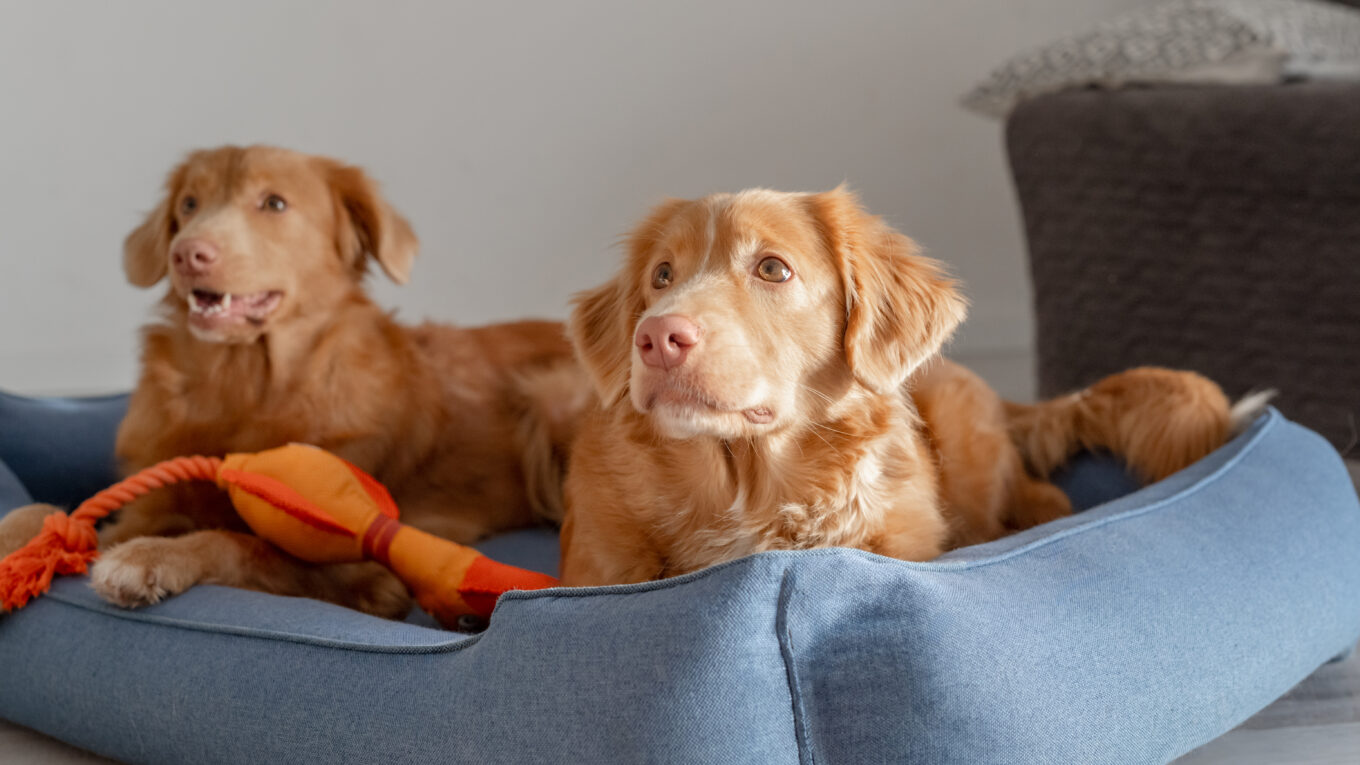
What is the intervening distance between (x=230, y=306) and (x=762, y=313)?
127 cm

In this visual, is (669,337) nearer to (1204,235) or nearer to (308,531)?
(308,531)

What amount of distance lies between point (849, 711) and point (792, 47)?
4.36 metres

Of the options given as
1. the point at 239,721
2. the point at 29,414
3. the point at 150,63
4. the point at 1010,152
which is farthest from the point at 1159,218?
the point at 150,63

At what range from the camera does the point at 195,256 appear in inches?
88.8

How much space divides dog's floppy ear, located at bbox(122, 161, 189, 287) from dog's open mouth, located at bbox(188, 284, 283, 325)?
0.81ft

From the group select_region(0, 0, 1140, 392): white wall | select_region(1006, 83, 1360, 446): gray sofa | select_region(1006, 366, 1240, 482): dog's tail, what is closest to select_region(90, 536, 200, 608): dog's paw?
select_region(1006, 366, 1240, 482): dog's tail

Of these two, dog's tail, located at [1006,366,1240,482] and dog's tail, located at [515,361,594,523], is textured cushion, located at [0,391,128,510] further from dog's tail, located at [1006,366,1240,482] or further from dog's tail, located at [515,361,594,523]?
dog's tail, located at [1006,366,1240,482]

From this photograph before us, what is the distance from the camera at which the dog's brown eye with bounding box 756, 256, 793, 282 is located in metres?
1.73

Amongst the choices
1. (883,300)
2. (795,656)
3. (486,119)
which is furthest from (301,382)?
(486,119)

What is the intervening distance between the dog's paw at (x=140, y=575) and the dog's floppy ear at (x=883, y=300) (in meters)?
1.18

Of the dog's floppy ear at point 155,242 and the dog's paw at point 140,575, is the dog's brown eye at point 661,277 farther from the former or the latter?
the dog's floppy ear at point 155,242

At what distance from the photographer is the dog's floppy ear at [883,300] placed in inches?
69.5

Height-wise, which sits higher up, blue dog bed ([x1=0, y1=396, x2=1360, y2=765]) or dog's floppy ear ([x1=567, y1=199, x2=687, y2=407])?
dog's floppy ear ([x1=567, y1=199, x2=687, y2=407])

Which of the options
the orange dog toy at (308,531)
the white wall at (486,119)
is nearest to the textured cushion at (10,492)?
the orange dog toy at (308,531)
